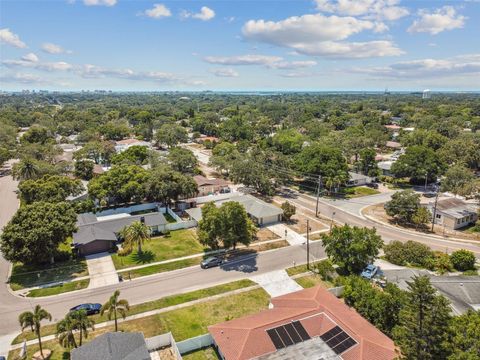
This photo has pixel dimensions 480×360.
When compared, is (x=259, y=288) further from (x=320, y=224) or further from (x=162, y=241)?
(x=320, y=224)

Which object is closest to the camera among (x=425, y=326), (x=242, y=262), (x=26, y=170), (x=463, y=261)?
(x=425, y=326)

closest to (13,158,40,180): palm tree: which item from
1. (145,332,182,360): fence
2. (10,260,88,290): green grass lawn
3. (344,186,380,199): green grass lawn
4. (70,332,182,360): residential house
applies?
(10,260,88,290): green grass lawn

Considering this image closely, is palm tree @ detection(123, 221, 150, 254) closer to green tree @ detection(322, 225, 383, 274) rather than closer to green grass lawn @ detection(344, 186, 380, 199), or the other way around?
green tree @ detection(322, 225, 383, 274)

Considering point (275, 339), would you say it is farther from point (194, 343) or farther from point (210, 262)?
point (210, 262)

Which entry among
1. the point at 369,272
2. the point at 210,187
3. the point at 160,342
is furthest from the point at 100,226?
the point at 369,272

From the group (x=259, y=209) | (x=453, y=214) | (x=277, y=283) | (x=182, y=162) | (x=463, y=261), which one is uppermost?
(x=182, y=162)

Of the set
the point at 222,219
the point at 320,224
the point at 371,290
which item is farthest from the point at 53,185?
the point at 371,290
